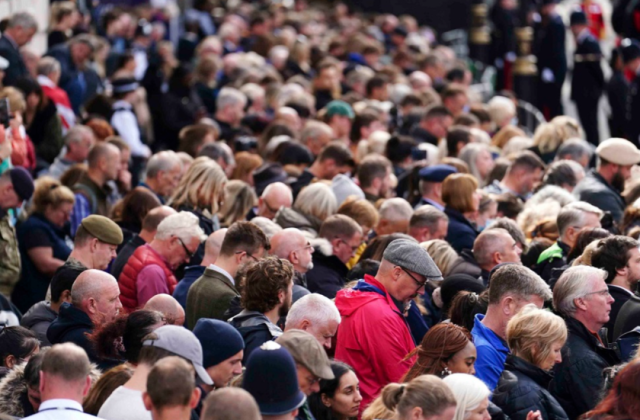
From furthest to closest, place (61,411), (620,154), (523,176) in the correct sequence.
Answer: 1. (523,176)
2. (620,154)
3. (61,411)

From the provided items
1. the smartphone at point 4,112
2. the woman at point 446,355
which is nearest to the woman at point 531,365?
the woman at point 446,355

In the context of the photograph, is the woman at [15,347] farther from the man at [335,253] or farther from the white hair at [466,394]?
the man at [335,253]

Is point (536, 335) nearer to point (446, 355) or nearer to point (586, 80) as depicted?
point (446, 355)

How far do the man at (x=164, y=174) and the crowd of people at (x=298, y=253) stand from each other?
0.06ft

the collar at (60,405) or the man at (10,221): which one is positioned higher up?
the collar at (60,405)

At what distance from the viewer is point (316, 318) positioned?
23.2 ft

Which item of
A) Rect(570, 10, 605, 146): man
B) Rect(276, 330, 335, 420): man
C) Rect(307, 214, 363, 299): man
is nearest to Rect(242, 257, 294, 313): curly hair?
Rect(276, 330, 335, 420): man

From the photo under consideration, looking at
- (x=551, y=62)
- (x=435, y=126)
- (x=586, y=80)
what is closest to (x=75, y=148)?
(x=435, y=126)

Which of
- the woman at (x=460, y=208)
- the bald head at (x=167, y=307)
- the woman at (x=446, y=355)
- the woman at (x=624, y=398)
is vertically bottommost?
the woman at (x=460, y=208)

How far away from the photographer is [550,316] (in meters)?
6.97

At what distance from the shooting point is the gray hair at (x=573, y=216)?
955 cm

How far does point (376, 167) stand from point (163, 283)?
3433 millimetres

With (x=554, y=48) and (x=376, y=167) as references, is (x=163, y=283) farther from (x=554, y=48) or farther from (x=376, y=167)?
(x=554, y=48)

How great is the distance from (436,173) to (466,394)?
5472 millimetres
